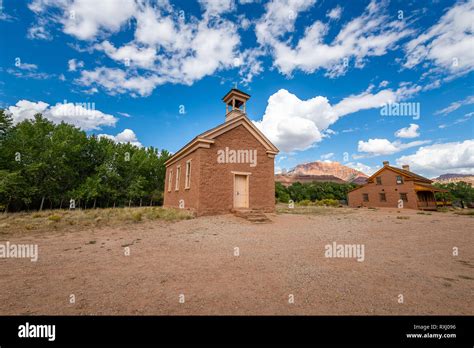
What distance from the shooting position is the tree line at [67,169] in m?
21.6

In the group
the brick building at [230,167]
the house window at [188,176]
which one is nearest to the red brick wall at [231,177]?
the brick building at [230,167]

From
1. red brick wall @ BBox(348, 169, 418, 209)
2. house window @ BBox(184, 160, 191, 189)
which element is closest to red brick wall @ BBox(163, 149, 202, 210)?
house window @ BBox(184, 160, 191, 189)

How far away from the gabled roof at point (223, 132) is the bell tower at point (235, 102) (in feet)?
3.42

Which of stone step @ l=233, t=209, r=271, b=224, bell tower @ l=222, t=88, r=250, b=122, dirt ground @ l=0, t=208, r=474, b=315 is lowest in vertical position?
dirt ground @ l=0, t=208, r=474, b=315

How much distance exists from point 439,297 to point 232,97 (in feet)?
51.3

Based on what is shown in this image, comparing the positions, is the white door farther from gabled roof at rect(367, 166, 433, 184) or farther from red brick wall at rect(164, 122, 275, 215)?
gabled roof at rect(367, 166, 433, 184)

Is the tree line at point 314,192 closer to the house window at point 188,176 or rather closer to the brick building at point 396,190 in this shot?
the brick building at point 396,190

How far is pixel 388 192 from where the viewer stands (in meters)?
32.1

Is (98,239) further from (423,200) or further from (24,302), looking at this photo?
(423,200)

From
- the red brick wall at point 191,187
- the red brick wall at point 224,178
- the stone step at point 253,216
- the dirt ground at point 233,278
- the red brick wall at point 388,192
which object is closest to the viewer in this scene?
the dirt ground at point 233,278

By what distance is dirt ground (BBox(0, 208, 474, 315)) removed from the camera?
284cm

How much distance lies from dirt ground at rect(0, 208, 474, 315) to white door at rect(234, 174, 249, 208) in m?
7.33

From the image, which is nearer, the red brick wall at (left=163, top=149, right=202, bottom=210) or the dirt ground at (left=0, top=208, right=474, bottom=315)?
the dirt ground at (left=0, top=208, right=474, bottom=315)
